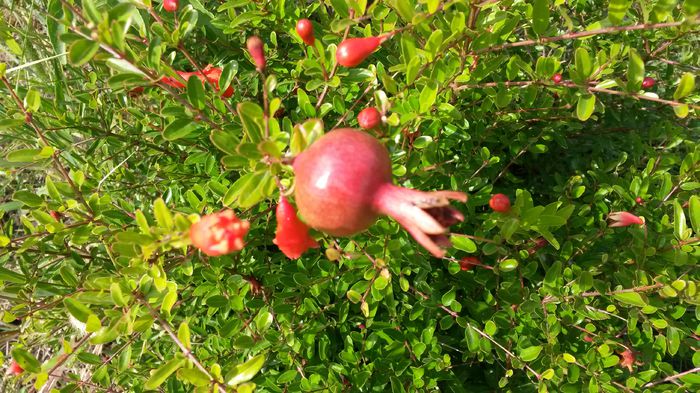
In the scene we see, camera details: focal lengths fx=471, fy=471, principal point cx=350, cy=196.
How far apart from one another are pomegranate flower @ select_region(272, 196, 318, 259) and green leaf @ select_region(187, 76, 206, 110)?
415mm

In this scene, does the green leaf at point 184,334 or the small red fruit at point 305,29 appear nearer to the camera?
the green leaf at point 184,334

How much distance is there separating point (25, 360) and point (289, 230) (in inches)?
27.5

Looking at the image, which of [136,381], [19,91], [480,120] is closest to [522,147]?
[480,120]

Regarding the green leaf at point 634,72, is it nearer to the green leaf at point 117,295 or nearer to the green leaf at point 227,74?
the green leaf at point 227,74

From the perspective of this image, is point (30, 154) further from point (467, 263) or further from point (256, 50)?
point (467, 263)

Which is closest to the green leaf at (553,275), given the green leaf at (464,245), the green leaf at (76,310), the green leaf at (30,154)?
the green leaf at (464,245)

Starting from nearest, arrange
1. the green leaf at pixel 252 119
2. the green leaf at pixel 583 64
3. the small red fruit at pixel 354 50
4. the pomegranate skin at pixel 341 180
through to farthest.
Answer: the pomegranate skin at pixel 341 180, the green leaf at pixel 252 119, the small red fruit at pixel 354 50, the green leaf at pixel 583 64

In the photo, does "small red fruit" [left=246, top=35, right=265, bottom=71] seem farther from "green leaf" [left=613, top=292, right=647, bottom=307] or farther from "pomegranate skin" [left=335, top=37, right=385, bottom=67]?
"green leaf" [left=613, top=292, right=647, bottom=307]

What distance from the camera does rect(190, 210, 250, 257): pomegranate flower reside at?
0.89 meters

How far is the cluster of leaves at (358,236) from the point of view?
47.4 inches

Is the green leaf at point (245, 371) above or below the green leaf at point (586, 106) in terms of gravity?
below

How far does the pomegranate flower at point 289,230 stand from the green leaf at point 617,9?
984mm

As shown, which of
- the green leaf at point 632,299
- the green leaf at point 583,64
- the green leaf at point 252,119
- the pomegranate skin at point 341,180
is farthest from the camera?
the green leaf at point 632,299

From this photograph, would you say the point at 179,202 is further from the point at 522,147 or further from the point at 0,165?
the point at 522,147
